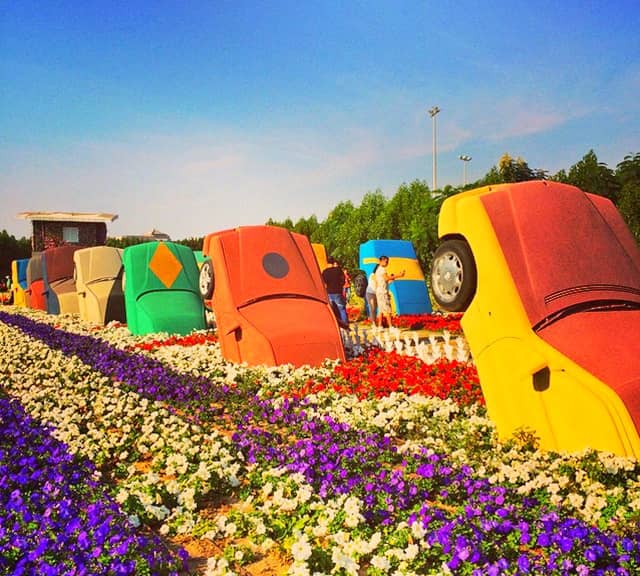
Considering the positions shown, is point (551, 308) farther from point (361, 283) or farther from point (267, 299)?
point (361, 283)

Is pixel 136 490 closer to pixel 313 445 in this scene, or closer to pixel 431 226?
pixel 313 445

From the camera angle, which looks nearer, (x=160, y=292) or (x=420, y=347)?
(x=420, y=347)

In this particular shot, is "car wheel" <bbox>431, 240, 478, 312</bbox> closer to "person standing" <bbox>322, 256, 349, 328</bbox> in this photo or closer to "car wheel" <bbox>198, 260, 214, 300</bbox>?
"car wheel" <bbox>198, 260, 214, 300</bbox>

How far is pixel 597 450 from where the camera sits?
13.4 feet

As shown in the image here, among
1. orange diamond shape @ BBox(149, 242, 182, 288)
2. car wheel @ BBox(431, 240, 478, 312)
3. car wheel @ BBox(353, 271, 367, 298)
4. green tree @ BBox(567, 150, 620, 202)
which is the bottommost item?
car wheel @ BBox(353, 271, 367, 298)

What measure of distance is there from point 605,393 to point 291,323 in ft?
15.6

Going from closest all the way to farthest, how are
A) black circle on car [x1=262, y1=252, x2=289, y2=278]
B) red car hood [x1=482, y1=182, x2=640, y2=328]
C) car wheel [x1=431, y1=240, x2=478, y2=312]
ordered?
red car hood [x1=482, y1=182, x2=640, y2=328]
car wheel [x1=431, y1=240, x2=478, y2=312]
black circle on car [x1=262, y1=252, x2=289, y2=278]

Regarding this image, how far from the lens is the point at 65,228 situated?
43281 millimetres

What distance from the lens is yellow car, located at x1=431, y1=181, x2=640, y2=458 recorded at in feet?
13.7

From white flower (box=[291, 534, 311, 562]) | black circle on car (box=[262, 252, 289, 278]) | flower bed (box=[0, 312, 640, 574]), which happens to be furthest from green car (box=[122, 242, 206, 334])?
white flower (box=[291, 534, 311, 562])

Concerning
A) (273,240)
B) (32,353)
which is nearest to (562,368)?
(273,240)

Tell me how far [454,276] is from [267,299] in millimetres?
3949

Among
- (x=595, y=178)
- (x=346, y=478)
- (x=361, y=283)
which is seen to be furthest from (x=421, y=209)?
(x=346, y=478)

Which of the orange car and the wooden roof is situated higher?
the wooden roof
